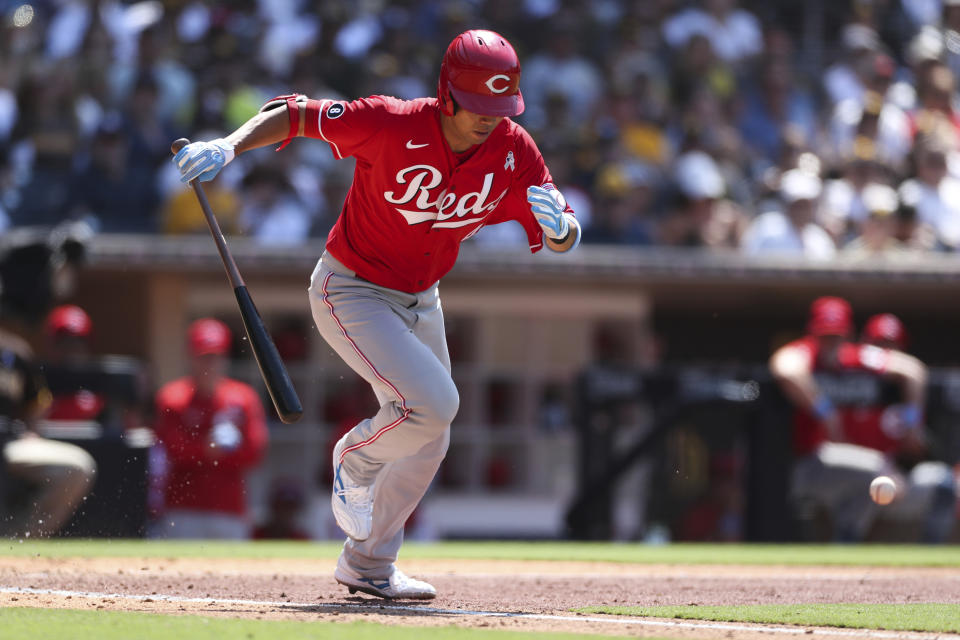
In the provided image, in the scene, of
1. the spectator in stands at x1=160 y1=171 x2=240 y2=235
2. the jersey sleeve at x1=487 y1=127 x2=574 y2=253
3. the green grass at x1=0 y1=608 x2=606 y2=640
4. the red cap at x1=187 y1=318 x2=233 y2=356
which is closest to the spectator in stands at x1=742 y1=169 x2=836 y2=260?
the spectator in stands at x1=160 y1=171 x2=240 y2=235

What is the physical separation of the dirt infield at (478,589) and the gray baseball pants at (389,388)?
282 millimetres

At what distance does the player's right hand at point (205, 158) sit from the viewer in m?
4.62

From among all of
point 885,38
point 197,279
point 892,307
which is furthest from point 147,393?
point 885,38

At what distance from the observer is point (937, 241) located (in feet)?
38.1

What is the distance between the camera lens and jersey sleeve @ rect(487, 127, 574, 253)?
4.94 meters

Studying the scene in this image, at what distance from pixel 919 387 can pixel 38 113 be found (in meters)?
6.69

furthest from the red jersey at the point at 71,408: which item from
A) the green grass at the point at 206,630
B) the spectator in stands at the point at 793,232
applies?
the spectator in stands at the point at 793,232

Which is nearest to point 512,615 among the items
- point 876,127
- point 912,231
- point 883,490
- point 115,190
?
point 883,490

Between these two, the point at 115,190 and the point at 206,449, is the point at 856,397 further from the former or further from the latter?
the point at 115,190

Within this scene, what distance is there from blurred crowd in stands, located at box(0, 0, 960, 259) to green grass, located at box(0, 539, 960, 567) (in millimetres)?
3119

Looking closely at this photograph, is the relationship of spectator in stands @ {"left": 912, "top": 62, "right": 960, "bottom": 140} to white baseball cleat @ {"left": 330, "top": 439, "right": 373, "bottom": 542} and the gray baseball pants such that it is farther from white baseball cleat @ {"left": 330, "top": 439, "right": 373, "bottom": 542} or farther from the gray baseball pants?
white baseball cleat @ {"left": 330, "top": 439, "right": 373, "bottom": 542}

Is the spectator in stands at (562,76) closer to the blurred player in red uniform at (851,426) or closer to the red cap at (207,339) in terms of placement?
the blurred player in red uniform at (851,426)

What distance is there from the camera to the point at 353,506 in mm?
4867

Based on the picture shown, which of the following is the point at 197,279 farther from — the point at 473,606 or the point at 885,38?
the point at 885,38
